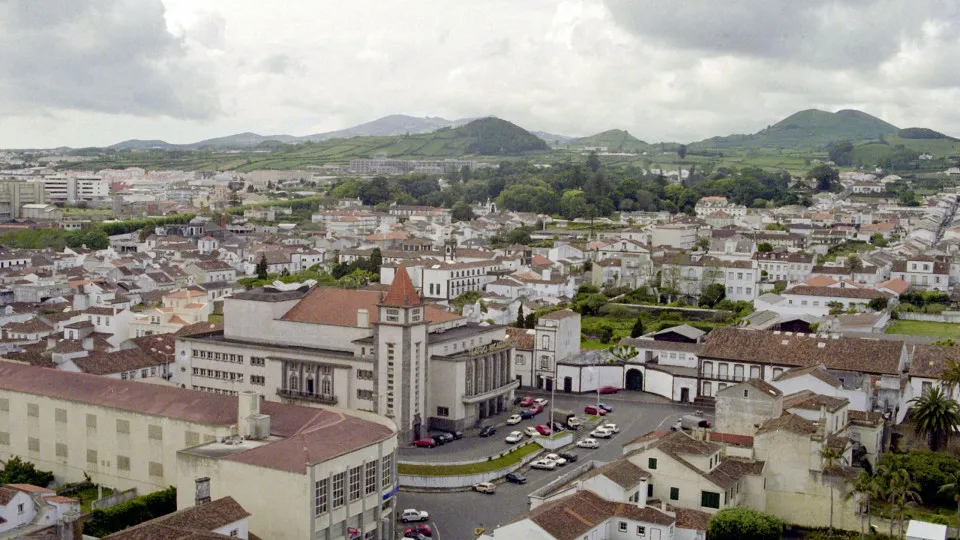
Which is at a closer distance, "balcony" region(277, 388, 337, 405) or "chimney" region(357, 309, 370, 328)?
"balcony" region(277, 388, 337, 405)

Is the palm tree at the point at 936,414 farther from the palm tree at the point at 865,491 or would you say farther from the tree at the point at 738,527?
the tree at the point at 738,527

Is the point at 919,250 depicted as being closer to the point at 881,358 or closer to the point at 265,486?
the point at 881,358

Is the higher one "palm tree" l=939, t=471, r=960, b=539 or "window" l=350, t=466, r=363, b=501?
"window" l=350, t=466, r=363, b=501

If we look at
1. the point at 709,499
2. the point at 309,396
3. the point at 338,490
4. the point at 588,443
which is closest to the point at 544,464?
the point at 588,443

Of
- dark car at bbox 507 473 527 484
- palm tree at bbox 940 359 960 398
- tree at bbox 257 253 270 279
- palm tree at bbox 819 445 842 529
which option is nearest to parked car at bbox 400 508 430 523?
dark car at bbox 507 473 527 484

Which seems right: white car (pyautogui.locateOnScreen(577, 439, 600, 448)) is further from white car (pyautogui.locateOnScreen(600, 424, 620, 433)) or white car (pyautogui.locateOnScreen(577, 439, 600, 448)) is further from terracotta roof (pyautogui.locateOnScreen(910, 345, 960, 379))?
terracotta roof (pyautogui.locateOnScreen(910, 345, 960, 379))

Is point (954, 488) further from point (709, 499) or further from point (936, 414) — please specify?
point (709, 499)

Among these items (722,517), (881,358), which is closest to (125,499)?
(722,517)
